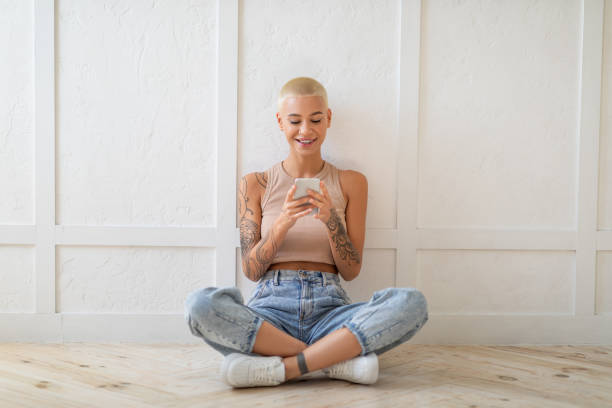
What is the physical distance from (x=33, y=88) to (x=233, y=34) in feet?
3.41

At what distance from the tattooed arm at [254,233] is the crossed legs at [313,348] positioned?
34 cm

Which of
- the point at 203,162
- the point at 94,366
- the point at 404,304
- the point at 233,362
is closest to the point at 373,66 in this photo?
the point at 203,162

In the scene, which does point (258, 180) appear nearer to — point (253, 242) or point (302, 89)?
point (253, 242)

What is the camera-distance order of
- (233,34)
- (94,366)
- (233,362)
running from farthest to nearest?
(233,34), (94,366), (233,362)

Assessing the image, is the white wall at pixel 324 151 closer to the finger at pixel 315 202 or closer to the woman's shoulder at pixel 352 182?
the woman's shoulder at pixel 352 182

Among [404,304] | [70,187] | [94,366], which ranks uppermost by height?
[70,187]

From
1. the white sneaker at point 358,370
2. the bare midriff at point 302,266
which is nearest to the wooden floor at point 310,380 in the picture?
the white sneaker at point 358,370

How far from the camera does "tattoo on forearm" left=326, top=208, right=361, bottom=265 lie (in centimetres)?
203

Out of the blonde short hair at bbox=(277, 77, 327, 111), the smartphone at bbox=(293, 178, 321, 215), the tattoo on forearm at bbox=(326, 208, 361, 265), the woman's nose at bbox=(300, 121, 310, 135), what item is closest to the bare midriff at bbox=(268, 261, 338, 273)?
the tattoo on forearm at bbox=(326, 208, 361, 265)

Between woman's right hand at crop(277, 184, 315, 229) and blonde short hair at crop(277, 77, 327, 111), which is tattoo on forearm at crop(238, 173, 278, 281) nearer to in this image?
woman's right hand at crop(277, 184, 315, 229)

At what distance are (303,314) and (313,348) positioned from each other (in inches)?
8.5

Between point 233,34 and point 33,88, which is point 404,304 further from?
point 33,88

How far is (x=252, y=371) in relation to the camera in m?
1.77

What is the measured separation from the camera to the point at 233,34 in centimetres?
243
